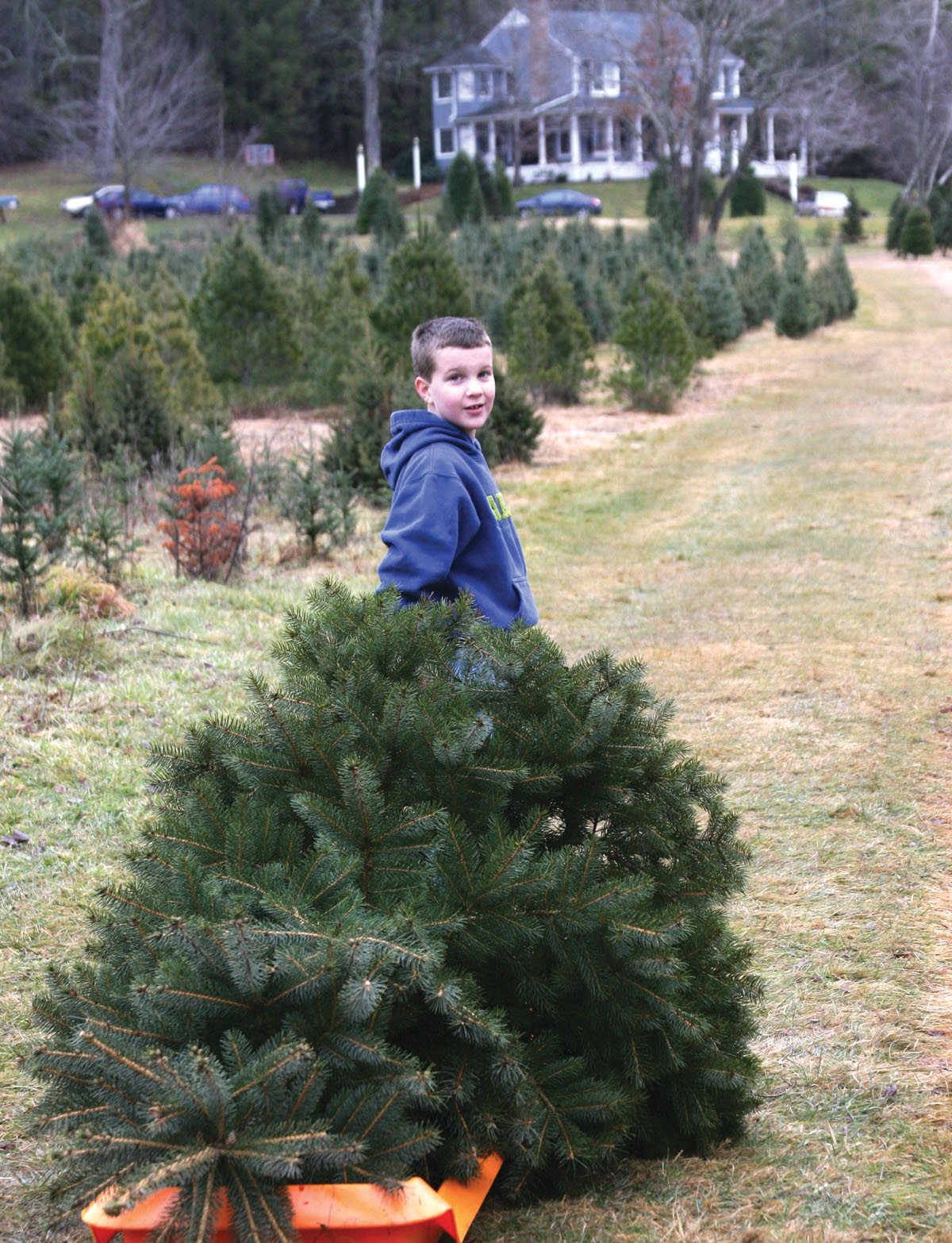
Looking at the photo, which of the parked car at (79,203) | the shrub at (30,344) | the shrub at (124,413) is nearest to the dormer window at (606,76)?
the parked car at (79,203)

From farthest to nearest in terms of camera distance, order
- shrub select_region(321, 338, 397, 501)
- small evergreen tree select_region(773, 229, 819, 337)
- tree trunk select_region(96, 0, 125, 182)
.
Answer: tree trunk select_region(96, 0, 125, 182), small evergreen tree select_region(773, 229, 819, 337), shrub select_region(321, 338, 397, 501)

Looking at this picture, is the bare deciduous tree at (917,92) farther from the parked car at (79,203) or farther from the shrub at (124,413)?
the shrub at (124,413)

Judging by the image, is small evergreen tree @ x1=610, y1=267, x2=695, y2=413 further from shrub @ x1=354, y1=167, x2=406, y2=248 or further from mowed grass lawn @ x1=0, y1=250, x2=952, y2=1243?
shrub @ x1=354, y1=167, x2=406, y2=248

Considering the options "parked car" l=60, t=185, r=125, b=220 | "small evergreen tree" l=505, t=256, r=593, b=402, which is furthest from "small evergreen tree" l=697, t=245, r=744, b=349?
"parked car" l=60, t=185, r=125, b=220

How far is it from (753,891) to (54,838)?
233cm

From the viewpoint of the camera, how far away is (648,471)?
12641 mm

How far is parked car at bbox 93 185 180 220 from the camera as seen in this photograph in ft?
158

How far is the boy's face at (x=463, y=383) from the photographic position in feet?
11.3

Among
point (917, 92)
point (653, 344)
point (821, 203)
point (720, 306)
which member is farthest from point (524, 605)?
point (917, 92)

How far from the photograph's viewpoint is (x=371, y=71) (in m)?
60.3

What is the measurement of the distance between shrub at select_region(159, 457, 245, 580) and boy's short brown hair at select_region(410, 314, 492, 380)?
14.2ft

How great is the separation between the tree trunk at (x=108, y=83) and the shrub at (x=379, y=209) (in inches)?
428

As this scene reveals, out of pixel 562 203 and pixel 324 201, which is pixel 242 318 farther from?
pixel 324 201

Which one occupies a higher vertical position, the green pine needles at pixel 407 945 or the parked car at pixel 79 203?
the parked car at pixel 79 203
